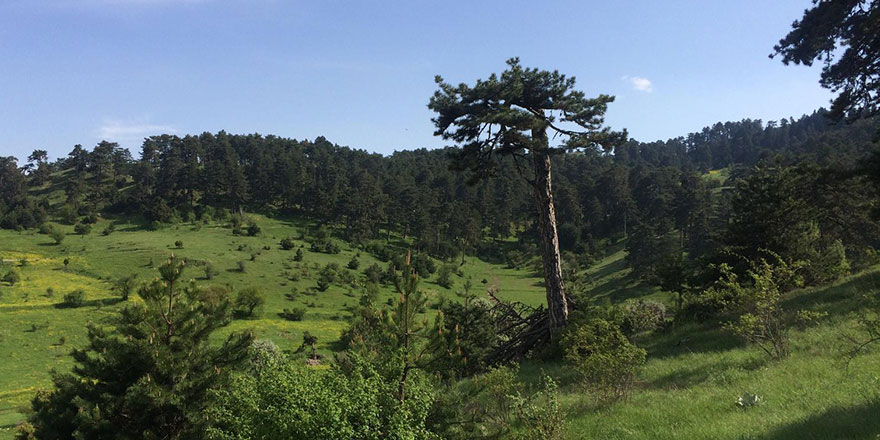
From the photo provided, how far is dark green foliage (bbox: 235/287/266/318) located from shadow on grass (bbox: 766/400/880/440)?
57.7 m

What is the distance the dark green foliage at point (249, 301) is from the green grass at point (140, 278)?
5.07 feet

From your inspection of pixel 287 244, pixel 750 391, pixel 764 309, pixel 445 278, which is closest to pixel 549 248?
pixel 764 309

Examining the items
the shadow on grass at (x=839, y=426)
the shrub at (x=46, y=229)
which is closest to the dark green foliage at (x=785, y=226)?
the shadow on grass at (x=839, y=426)

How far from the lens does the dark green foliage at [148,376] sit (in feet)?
27.2

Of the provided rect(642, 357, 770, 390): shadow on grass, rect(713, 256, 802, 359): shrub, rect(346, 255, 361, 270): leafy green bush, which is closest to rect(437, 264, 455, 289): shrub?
rect(346, 255, 361, 270): leafy green bush

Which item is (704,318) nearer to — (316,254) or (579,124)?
(579,124)

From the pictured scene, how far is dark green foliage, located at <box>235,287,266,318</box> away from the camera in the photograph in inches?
2219

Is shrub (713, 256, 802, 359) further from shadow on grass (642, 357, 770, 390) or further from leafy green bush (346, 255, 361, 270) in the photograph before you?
leafy green bush (346, 255, 361, 270)

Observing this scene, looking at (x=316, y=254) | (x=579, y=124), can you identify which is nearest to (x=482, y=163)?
(x=579, y=124)

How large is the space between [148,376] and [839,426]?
11.0 meters

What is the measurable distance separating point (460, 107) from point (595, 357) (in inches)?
421

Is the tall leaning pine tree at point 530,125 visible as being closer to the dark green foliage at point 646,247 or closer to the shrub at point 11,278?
the dark green foliage at point 646,247

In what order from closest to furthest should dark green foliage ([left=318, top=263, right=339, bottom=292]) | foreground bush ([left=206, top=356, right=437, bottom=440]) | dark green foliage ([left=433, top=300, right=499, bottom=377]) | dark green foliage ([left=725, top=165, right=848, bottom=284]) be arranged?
foreground bush ([left=206, top=356, right=437, bottom=440]), dark green foliage ([left=725, top=165, right=848, bottom=284]), dark green foliage ([left=433, top=300, right=499, bottom=377]), dark green foliage ([left=318, top=263, right=339, bottom=292])

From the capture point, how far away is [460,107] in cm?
1750
